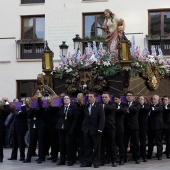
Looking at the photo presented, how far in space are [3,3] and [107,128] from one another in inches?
613

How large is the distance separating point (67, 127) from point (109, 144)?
1134 millimetres

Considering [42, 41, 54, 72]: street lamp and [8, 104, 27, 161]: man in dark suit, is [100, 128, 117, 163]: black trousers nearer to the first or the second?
[8, 104, 27, 161]: man in dark suit

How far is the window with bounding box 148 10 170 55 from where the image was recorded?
77.2ft

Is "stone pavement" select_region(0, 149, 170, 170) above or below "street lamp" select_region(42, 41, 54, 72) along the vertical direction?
below

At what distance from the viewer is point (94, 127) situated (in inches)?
451

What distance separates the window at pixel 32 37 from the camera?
2491 centimetres

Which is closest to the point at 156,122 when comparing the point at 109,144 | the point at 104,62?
the point at 109,144

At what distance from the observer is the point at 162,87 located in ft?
49.9

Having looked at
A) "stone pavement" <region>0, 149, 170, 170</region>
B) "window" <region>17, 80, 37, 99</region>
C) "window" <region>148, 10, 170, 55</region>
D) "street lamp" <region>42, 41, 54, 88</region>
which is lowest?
"stone pavement" <region>0, 149, 170, 170</region>

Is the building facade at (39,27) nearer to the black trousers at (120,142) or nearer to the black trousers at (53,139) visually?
the black trousers at (53,139)

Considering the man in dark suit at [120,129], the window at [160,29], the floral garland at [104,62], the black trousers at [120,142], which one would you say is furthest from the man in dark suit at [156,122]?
the window at [160,29]

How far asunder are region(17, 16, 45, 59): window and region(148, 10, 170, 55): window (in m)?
5.64

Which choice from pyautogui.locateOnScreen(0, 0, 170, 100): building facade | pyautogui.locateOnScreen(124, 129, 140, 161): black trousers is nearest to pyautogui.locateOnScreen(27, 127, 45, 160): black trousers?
pyautogui.locateOnScreen(124, 129, 140, 161): black trousers

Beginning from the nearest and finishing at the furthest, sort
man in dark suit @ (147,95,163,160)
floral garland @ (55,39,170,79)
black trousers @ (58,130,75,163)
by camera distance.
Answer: black trousers @ (58,130,75,163) → man in dark suit @ (147,95,163,160) → floral garland @ (55,39,170,79)
